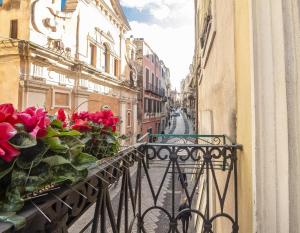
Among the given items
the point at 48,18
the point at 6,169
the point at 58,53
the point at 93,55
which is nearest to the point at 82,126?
the point at 6,169

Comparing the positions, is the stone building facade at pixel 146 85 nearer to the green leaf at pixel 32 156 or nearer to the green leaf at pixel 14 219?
the green leaf at pixel 32 156

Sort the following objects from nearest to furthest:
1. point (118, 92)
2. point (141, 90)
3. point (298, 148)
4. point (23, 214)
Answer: point (23, 214)
point (298, 148)
point (118, 92)
point (141, 90)

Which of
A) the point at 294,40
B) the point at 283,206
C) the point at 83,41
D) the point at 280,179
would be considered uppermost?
the point at 83,41

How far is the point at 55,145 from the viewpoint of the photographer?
0.88 metres

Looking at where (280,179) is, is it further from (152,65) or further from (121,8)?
(152,65)

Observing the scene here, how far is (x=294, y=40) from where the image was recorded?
123 centimetres

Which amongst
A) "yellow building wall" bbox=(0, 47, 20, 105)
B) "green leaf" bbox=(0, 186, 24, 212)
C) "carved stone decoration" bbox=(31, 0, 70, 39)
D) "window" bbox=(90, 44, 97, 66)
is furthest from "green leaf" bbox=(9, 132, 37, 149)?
"window" bbox=(90, 44, 97, 66)

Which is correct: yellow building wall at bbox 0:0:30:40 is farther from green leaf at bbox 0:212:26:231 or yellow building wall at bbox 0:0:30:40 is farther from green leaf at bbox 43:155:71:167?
green leaf at bbox 0:212:26:231

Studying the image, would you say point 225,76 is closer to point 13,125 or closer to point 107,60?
point 13,125

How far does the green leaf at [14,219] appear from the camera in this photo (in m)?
0.61

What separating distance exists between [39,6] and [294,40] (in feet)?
30.0

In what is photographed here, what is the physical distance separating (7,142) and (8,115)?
12 centimetres

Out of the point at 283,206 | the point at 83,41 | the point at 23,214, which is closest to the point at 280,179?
the point at 283,206

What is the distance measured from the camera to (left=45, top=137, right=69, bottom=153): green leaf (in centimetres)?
87
